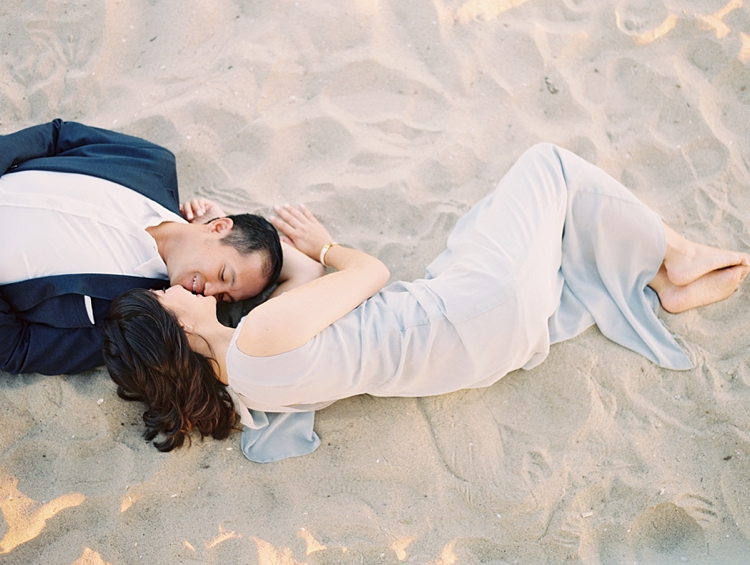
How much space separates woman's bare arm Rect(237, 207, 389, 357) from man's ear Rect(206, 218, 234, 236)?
44 centimetres

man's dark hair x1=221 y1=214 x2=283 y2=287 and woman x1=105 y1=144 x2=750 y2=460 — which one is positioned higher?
man's dark hair x1=221 y1=214 x2=283 y2=287

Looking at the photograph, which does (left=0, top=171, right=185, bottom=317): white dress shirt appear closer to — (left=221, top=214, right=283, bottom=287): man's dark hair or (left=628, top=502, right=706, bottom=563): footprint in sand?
(left=221, top=214, right=283, bottom=287): man's dark hair

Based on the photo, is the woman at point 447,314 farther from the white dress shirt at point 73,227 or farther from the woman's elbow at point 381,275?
the white dress shirt at point 73,227

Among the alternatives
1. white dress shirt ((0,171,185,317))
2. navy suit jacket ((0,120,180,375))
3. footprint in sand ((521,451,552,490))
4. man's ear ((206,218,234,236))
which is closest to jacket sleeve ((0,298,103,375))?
navy suit jacket ((0,120,180,375))

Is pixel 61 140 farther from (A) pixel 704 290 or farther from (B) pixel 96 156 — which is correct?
(A) pixel 704 290

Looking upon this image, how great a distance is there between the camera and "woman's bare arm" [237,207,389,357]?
84.4 inches

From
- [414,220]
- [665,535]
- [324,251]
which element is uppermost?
[324,251]

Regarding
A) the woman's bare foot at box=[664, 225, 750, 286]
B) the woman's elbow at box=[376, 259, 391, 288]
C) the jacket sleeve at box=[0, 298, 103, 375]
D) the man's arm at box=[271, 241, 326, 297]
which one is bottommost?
the woman's bare foot at box=[664, 225, 750, 286]

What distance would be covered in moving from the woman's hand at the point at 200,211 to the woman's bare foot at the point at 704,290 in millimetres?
2082

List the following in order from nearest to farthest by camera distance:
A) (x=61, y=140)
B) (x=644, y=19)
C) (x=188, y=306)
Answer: (x=188, y=306)
(x=61, y=140)
(x=644, y=19)

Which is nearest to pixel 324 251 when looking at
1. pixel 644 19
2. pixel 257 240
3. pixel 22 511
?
pixel 257 240

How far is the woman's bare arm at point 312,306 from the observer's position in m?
2.14

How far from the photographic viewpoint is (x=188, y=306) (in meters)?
2.38

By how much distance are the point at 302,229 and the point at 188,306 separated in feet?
2.55
